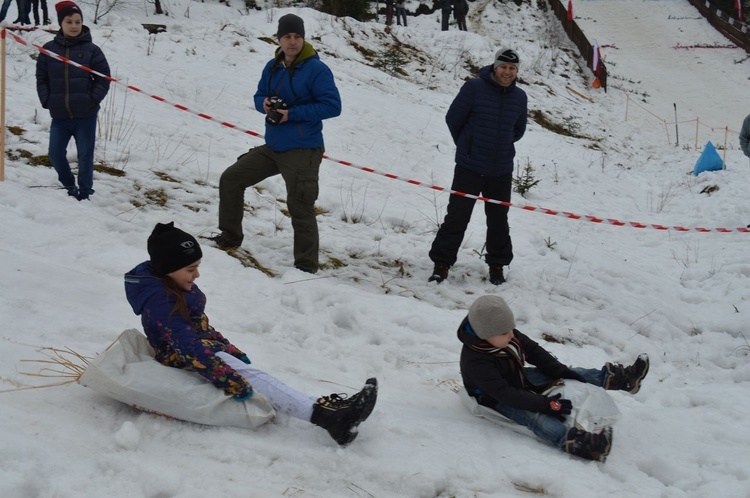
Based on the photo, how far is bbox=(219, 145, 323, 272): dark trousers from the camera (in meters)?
6.02

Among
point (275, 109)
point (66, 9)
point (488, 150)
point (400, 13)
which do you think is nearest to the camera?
point (275, 109)

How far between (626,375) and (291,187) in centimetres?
311

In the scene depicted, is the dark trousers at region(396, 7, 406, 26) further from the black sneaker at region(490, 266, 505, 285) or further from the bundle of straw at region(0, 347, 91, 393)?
the bundle of straw at region(0, 347, 91, 393)

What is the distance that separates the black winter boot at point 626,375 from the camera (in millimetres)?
4375

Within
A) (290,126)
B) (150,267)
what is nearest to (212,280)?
(290,126)

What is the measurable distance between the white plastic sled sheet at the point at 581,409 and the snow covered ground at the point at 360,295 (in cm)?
10

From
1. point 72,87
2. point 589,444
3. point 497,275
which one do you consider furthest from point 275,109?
point 589,444

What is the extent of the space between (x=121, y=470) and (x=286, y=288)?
2.80 metres

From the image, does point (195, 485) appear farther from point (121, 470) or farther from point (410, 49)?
point (410, 49)

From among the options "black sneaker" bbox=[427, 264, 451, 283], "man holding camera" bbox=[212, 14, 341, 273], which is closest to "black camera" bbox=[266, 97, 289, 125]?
"man holding camera" bbox=[212, 14, 341, 273]

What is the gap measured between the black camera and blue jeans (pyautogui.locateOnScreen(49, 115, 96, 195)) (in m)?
1.83

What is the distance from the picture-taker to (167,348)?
374cm

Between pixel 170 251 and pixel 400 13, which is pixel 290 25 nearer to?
pixel 170 251

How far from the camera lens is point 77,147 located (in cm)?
654
